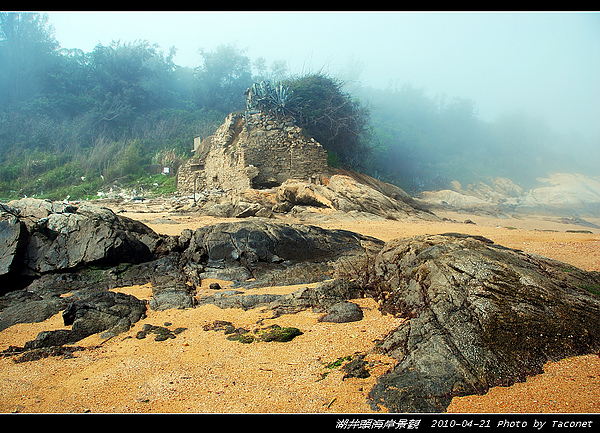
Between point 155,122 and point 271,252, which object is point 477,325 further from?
point 155,122

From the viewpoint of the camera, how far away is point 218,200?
11.8 metres

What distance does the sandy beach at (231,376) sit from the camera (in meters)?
2.05

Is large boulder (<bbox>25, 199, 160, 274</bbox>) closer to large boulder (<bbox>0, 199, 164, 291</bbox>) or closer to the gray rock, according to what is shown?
large boulder (<bbox>0, 199, 164, 291</bbox>)

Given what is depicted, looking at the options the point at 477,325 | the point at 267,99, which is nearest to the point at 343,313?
the point at 477,325

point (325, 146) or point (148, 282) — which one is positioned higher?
point (325, 146)

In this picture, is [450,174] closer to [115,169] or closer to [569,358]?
[115,169]

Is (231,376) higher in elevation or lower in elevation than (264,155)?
lower

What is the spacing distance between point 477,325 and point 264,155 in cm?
1228

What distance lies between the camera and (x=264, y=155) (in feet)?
46.1

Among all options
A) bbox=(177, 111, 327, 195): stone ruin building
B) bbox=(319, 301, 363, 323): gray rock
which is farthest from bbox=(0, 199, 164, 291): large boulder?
bbox=(177, 111, 327, 195): stone ruin building

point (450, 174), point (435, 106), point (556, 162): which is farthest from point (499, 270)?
point (435, 106)

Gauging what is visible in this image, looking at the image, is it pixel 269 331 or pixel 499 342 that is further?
pixel 269 331
